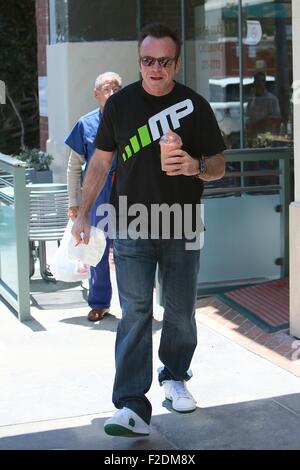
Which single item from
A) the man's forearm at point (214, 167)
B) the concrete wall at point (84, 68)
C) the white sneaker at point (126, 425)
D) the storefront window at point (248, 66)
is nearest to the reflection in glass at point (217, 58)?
the storefront window at point (248, 66)

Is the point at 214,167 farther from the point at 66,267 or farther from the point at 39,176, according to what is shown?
the point at 39,176

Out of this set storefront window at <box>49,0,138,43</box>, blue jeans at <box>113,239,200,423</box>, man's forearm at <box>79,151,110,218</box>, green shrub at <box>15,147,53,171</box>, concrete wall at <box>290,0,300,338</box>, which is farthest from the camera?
green shrub at <box>15,147,53,171</box>

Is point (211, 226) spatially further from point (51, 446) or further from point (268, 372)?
point (51, 446)

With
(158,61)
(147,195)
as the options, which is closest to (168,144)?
(147,195)

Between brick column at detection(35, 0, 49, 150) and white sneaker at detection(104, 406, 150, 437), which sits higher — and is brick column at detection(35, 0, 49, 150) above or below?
above

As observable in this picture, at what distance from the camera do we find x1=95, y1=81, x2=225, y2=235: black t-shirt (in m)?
4.53

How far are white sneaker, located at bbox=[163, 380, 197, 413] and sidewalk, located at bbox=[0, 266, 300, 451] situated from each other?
5 cm

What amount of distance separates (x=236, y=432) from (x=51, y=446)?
3.11 ft

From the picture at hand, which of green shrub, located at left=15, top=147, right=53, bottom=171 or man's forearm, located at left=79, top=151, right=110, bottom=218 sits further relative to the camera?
green shrub, located at left=15, top=147, right=53, bottom=171

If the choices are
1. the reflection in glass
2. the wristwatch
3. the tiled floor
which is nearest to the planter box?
the reflection in glass

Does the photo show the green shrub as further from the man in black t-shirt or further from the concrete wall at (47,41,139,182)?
the man in black t-shirt

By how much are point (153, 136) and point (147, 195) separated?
0.30 m

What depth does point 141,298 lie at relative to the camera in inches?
180
